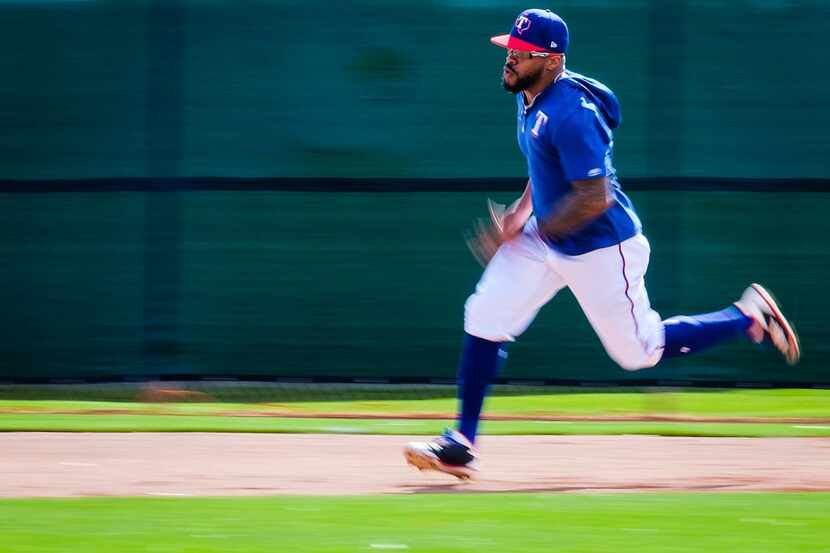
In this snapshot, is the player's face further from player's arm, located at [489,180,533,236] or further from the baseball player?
player's arm, located at [489,180,533,236]

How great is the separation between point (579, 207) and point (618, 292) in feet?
1.41

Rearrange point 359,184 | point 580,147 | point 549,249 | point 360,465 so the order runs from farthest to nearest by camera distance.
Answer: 1. point 359,184
2. point 360,465
3. point 549,249
4. point 580,147

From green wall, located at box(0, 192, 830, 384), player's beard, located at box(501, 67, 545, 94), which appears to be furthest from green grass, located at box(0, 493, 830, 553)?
green wall, located at box(0, 192, 830, 384)

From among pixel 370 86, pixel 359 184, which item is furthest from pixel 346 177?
pixel 370 86

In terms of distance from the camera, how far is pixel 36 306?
29.9 ft

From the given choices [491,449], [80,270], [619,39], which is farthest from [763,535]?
[80,270]

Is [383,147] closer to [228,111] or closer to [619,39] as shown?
[228,111]

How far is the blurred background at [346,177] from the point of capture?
873 cm

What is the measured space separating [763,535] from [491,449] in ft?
7.88

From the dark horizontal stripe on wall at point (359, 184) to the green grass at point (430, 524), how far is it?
3298 mm

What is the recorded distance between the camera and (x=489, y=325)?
19.8ft

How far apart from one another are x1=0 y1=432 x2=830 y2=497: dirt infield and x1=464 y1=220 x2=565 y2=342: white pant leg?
25.3 inches

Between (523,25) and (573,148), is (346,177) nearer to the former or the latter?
(523,25)

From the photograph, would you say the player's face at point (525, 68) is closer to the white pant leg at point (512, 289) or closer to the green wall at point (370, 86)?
the white pant leg at point (512, 289)
